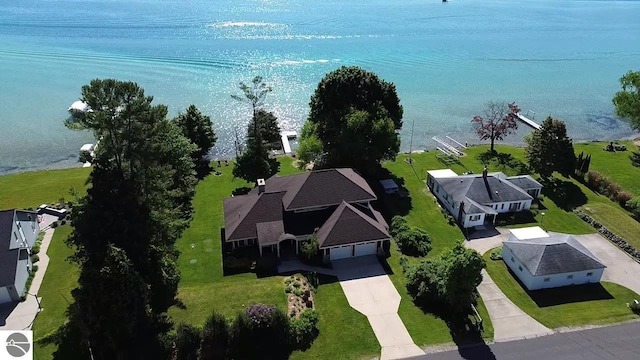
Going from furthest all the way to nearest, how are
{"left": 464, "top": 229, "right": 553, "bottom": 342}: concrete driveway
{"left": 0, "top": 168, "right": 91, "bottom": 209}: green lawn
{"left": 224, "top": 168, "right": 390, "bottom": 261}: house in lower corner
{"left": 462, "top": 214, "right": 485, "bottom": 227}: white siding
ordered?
1. {"left": 0, "top": 168, "right": 91, "bottom": 209}: green lawn
2. {"left": 462, "top": 214, "right": 485, "bottom": 227}: white siding
3. {"left": 224, "top": 168, "right": 390, "bottom": 261}: house in lower corner
4. {"left": 464, "top": 229, "right": 553, "bottom": 342}: concrete driveway

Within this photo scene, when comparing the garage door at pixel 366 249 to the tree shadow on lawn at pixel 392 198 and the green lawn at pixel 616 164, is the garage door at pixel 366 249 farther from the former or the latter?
the green lawn at pixel 616 164

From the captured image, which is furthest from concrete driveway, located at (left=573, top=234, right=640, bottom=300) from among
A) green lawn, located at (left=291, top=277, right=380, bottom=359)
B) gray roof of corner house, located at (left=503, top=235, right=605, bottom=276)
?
green lawn, located at (left=291, top=277, right=380, bottom=359)

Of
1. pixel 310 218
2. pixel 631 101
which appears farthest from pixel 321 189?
pixel 631 101

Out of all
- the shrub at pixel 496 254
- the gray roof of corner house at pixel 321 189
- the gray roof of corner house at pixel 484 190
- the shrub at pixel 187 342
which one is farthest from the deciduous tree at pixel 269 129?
the shrub at pixel 187 342

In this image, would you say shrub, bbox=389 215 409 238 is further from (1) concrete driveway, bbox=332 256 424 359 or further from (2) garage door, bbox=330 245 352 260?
(2) garage door, bbox=330 245 352 260

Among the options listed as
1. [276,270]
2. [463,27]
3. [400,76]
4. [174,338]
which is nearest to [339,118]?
[276,270]
